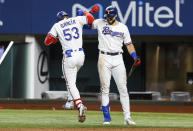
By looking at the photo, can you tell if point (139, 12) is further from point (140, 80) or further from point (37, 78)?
point (37, 78)

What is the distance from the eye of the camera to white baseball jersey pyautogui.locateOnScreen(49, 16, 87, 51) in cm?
1049

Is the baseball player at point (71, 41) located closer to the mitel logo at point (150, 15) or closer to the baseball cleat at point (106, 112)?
the baseball cleat at point (106, 112)

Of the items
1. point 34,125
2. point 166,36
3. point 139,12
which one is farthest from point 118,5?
point 34,125

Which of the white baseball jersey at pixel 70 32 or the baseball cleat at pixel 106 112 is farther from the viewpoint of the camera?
the white baseball jersey at pixel 70 32

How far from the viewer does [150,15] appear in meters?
21.7

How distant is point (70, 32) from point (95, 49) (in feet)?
42.7

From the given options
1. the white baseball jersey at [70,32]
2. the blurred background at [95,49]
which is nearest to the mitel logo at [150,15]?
the blurred background at [95,49]

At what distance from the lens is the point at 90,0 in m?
21.9

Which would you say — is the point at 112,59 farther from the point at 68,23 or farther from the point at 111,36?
the point at 68,23

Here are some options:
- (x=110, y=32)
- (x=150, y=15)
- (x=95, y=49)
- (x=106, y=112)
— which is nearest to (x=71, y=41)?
(x=110, y=32)

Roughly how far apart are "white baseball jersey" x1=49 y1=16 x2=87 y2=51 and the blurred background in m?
10.3

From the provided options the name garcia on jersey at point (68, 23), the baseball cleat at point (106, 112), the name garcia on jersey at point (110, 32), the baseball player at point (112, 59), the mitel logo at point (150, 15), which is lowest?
the baseball cleat at point (106, 112)

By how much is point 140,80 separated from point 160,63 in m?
1.15

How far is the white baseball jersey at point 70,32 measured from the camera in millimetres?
10492
